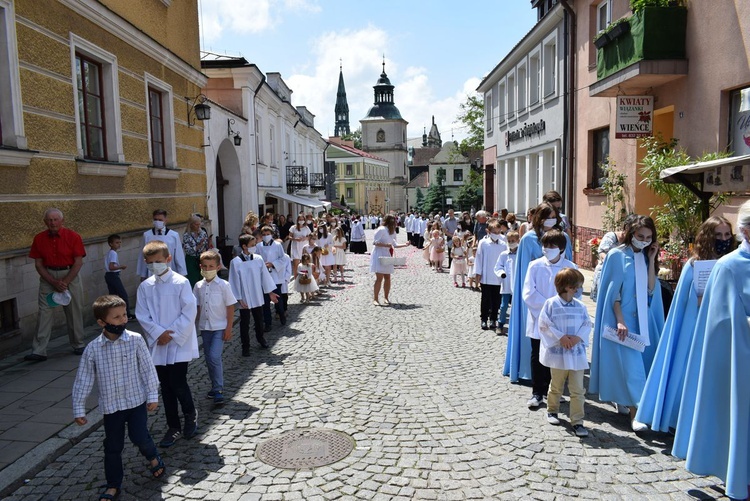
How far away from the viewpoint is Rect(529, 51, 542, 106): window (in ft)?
70.1

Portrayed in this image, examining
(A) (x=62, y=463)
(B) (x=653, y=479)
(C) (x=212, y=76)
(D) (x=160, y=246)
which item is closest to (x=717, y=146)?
(B) (x=653, y=479)

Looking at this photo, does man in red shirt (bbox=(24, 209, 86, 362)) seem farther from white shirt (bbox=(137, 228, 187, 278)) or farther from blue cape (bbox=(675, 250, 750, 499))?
blue cape (bbox=(675, 250, 750, 499))

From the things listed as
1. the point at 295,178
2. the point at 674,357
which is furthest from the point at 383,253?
the point at 295,178

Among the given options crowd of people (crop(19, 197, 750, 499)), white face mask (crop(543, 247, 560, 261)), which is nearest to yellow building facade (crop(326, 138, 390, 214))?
crowd of people (crop(19, 197, 750, 499))

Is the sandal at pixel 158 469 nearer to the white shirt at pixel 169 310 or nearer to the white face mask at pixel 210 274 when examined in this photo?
the white shirt at pixel 169 310

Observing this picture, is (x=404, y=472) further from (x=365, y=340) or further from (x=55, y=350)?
(x=55, y=350)

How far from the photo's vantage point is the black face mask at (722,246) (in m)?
4.61

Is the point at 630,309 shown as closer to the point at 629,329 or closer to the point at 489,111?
the point at 629,329

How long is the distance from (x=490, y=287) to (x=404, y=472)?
216 inches

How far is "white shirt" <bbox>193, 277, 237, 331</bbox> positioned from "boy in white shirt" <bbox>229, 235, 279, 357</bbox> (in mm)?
2020

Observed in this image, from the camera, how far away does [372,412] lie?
583 cm

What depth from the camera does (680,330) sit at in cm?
461

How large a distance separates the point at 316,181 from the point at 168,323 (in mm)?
37425

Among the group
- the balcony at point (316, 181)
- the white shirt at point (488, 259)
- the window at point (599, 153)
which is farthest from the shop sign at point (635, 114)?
the balcony at point (316, 181)
